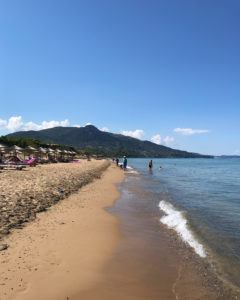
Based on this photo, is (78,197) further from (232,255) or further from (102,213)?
(232,255)

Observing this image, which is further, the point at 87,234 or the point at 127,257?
the point at 87,234

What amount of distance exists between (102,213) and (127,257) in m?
7.10

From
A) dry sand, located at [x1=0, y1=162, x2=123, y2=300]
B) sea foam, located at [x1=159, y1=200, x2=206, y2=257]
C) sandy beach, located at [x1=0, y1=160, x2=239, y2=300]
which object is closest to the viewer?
dry sand, located at [x1=0, y1=162, x2=123, y2=300]

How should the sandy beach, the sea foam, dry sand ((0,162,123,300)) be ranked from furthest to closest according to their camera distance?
the sea foam
the sandy beach
dry sand ((0,162,123,300))

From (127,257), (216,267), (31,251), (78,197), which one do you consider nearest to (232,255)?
(216,267)

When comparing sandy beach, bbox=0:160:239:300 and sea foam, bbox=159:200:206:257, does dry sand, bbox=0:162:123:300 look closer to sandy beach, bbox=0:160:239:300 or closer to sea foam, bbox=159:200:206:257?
sandy beach, bbox=0:160:239:300

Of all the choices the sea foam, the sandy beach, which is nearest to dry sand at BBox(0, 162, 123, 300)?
the sandy beach

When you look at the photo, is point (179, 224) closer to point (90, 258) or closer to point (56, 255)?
point (90, 258)

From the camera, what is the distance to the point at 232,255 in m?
11.6

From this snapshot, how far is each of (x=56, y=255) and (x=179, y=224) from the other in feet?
24.2

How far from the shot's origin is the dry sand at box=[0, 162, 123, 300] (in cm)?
778

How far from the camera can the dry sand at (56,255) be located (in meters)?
7.78

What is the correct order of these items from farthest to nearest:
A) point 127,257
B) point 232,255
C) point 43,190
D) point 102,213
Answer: point 43,190 < point 102,213 < point 232,255 < point 127,257

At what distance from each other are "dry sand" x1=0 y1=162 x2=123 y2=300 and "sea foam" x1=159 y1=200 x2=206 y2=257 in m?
2.41
